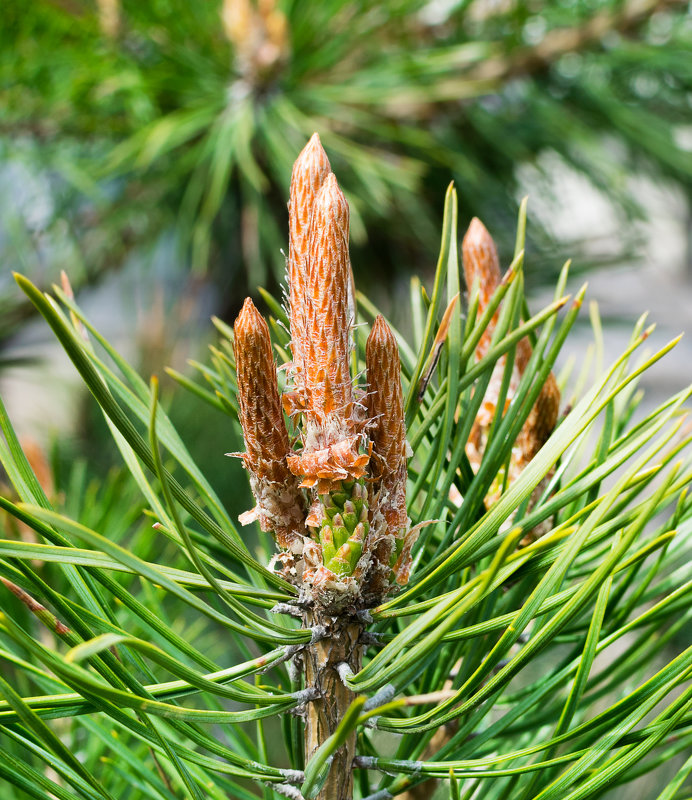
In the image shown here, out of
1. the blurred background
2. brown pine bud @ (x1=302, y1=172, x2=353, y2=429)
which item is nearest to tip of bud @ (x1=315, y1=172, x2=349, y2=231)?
brown pine bud @ (x1=302, y1=172, x2=353, y2=429)

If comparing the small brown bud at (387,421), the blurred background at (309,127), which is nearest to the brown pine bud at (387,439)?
the small brown bud at (387,421)

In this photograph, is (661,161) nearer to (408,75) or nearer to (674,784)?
(408,75)

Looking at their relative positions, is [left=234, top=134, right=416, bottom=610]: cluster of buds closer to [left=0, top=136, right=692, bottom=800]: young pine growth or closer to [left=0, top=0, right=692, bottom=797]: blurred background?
[left=0, top=136, right=692, bottom=800]: young pine growth

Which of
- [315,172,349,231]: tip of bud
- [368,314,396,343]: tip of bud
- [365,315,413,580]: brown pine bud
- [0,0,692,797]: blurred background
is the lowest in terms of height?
[365,315,413,580]: brown pine bud

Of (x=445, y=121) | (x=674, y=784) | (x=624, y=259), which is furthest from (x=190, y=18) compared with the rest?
(x=674, y=784)

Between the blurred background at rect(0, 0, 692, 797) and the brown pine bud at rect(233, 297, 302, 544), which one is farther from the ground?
the blurred background at rect(0, 0, 692, 797)

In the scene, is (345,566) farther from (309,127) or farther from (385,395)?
(309,127)

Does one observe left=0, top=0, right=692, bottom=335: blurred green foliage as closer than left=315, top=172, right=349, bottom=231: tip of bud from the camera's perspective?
No
